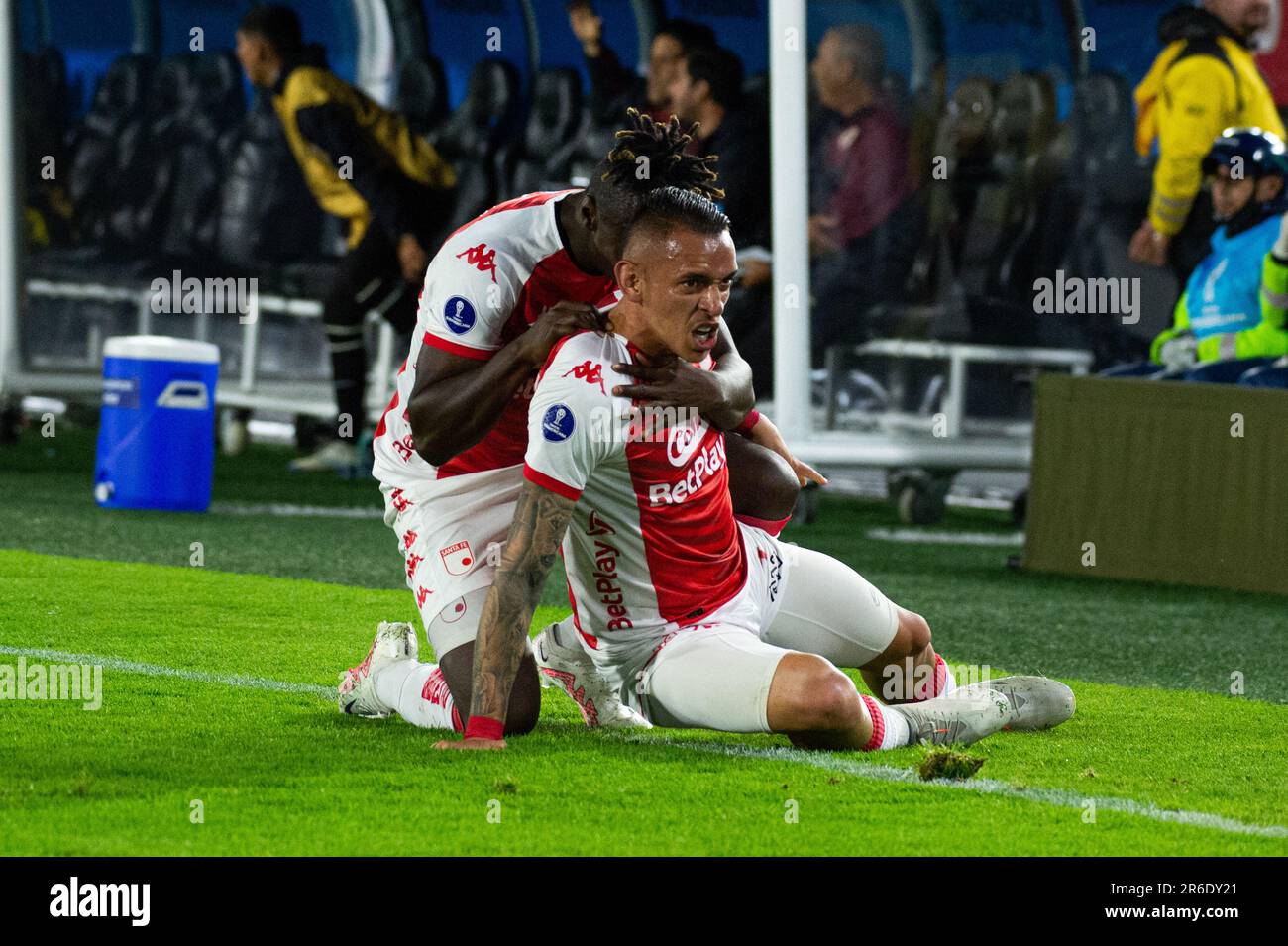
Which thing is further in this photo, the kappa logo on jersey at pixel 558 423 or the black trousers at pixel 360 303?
the black trousers at pixel 360 303

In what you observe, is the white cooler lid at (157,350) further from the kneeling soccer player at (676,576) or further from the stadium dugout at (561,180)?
the kneeling soccer player at (676,576)

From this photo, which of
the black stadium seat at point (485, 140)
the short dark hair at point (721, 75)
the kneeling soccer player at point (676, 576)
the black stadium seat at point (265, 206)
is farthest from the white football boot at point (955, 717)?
the black stadium seat at point (265, 206)

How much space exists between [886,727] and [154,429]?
20.0 feet

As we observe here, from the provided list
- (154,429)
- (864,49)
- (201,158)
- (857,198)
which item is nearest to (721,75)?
(864,49)

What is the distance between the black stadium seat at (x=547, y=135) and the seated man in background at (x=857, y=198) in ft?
7.88

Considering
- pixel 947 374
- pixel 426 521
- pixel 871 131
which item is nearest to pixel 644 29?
pixel 871 131

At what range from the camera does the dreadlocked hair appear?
180 inches

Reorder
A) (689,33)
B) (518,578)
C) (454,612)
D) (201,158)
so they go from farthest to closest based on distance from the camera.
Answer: (201,158)
(689,33)
(454,612)
(518,578)

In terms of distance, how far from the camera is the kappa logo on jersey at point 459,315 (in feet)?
15.5

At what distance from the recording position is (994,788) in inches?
169

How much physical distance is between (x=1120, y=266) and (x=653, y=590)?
7815 mm

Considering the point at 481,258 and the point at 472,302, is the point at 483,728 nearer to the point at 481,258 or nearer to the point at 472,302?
the point at 472,302

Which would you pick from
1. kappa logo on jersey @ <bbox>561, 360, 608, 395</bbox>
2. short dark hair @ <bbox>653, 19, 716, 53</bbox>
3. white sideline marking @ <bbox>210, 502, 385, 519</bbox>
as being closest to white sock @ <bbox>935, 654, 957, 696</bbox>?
kappa logo on jersey @ <bbox>561, 360, 608, 395</bbox>
